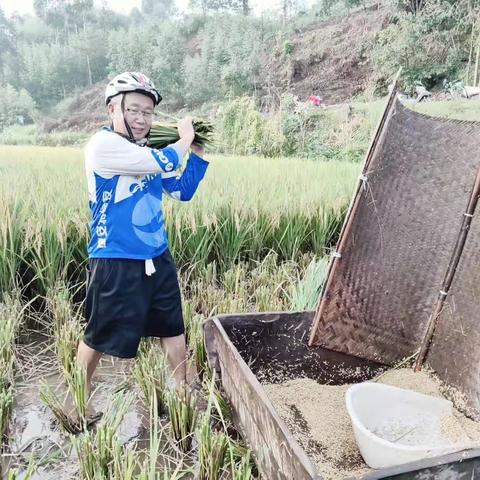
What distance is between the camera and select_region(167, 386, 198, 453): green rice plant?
1.68m

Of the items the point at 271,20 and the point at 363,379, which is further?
the point at 271,20

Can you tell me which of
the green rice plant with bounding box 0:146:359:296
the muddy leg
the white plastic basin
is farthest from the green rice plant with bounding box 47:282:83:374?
the white plastic basin

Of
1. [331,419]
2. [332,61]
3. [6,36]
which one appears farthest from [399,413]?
[6,36]

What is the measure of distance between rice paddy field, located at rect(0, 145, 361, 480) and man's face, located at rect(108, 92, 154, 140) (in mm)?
860

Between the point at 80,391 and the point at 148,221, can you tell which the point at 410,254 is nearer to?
the point at 148,221

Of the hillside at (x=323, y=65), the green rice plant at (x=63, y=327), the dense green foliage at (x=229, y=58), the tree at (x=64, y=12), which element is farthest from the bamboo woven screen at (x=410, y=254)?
the tree at (x=64, y=12)

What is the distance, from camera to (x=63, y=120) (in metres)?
22.6

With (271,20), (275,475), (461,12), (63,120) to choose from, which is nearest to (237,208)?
(275,475)

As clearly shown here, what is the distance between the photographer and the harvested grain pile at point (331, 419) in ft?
5.32

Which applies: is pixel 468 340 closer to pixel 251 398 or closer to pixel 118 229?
pixel 251 398

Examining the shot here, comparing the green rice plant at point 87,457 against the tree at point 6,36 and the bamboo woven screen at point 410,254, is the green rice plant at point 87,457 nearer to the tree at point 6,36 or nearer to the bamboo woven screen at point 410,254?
the bamboo woven screen at point 410,254

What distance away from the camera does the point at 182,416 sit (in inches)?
65.9

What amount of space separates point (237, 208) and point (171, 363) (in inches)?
56.2

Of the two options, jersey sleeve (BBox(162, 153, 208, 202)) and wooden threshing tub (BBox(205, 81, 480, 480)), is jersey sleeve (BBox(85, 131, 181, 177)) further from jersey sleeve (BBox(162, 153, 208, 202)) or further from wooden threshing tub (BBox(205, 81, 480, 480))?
wooden threshing tub (BBox(205, 81, 480, 480))
